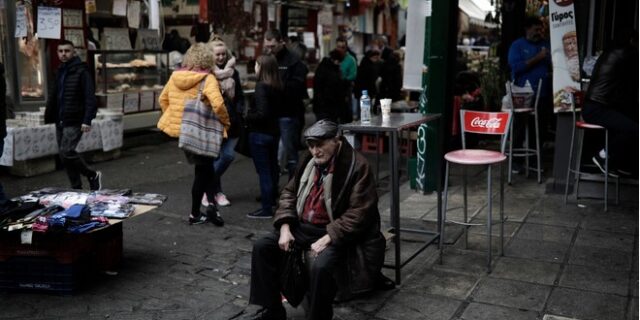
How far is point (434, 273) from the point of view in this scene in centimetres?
516

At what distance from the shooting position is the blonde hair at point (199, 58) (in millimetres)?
6164

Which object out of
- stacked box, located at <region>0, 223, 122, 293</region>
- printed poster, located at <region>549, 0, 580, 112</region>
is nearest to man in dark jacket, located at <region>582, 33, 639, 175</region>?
printed poster, located at <region>549, 0, 580, 112</region>

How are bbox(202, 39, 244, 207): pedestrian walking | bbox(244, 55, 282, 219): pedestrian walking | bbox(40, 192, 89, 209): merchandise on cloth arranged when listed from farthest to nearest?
bbox(244, 55, 282, 219): pedestrian walking
bbox(202, 39, 244, 207): pedestrian walking
bbox(40, 192, 89, 209): merchandise on cloth

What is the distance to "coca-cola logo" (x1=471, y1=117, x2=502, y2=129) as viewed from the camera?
5555 mm

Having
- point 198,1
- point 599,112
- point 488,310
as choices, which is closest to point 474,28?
point 198,1

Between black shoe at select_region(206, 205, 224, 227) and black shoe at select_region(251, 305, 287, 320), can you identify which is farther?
black shoe at select_region(206, 205, 224, 227)

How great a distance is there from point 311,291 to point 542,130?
231 inches

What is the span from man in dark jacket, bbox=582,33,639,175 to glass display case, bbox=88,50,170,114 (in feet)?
25.1

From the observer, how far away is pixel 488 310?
4.45 metres

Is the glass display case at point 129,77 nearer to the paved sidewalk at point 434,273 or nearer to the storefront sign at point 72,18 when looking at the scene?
the storefront sign at point 72,18

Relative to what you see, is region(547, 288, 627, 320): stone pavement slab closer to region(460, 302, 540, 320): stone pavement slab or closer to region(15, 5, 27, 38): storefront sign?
region(460, 302, 540, 320): stone pavement slab

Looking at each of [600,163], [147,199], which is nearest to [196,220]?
[147,199]

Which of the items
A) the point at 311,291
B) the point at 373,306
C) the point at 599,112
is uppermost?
the point at 599,112

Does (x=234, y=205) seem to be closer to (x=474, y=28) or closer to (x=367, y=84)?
(x=367, y=84)
